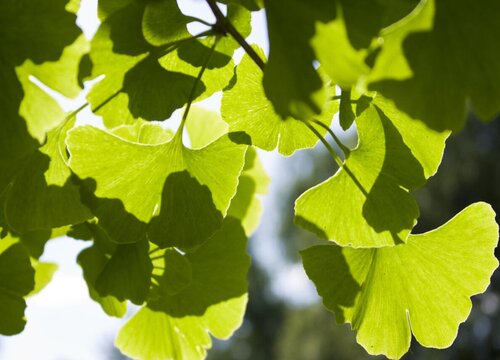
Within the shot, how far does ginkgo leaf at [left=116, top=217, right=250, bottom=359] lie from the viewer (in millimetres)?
852

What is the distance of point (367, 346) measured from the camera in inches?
28.1

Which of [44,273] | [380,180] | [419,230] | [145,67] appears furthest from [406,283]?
[419,230]

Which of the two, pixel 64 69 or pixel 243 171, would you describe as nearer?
pixel 64 69

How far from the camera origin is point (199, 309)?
875 millimetres

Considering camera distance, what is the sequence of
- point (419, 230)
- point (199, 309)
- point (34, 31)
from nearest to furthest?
point (34, 31) → point (199, 309) → point (419, 230)

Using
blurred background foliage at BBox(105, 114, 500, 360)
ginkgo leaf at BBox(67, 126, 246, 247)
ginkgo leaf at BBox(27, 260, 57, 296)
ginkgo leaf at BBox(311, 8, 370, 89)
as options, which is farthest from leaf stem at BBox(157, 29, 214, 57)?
blurred background foliage at BBox(105, 114, 500, 360)

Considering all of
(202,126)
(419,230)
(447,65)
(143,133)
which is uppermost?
(447,65)

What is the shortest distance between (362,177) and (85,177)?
0.26 m

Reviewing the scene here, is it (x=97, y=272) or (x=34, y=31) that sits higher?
(x=34, y=31)

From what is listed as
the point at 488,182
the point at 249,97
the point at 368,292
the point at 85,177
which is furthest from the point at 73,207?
the point at 488,182

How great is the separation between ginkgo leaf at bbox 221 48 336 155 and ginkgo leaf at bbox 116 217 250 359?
9.1 inches

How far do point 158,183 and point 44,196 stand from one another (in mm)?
113

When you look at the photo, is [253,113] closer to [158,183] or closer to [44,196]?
[158,183]

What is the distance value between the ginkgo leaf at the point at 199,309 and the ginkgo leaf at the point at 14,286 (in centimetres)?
16
